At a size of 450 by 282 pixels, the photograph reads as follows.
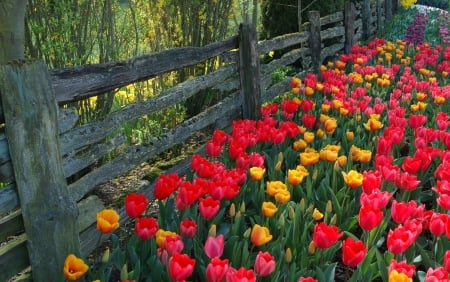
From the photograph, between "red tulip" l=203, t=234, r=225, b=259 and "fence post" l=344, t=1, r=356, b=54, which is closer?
"red tulip" l=203, t=234, r=225, b=259

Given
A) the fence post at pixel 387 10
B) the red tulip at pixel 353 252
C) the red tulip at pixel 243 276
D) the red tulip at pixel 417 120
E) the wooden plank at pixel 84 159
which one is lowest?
the fence post at pixel 387 10

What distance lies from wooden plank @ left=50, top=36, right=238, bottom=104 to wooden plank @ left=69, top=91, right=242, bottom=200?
15.9 inches

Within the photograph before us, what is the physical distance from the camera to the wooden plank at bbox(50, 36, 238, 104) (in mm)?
2309

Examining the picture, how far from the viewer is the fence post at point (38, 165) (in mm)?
2006

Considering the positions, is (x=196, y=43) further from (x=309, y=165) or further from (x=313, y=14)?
(x=309, y=165)

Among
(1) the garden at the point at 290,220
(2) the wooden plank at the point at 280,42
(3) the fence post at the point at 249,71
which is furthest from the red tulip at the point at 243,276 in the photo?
(2) the wooden plank at the point at 280,42

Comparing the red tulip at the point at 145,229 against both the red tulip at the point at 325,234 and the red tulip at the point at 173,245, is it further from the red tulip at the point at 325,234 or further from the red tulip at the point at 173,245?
the red tulip at the point at 325,234

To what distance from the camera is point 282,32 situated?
25.1 ft

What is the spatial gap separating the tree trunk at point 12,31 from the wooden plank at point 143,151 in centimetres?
77

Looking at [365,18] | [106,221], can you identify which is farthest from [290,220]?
[365,18]

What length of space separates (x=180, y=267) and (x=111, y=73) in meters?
1.28

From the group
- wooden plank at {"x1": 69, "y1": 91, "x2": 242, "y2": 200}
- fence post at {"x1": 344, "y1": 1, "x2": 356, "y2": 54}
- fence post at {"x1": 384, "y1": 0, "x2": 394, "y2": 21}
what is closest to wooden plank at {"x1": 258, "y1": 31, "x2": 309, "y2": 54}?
wooden plank at {"x1": 69, "y1": 91, "x2": 242, "y2": 200}

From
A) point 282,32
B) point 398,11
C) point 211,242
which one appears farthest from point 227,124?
point 398,11

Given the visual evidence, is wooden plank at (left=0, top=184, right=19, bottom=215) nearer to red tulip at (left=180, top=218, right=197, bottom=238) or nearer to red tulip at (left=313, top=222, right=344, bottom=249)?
→ red tulip at (left=180, top=218, right=197, bottom=238)
